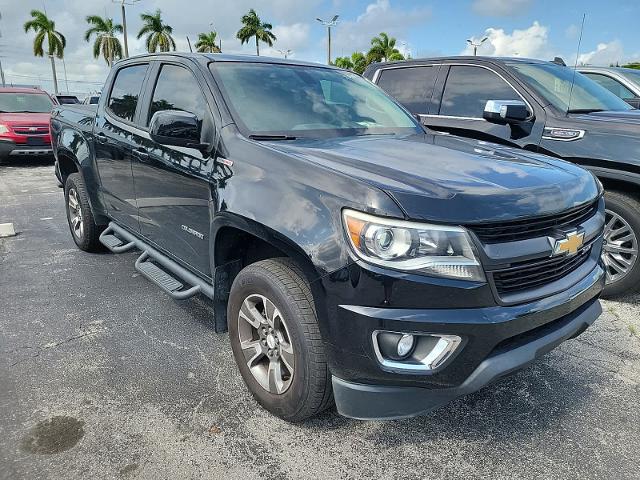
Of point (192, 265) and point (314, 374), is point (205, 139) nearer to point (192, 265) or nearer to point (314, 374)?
point (192, 265)

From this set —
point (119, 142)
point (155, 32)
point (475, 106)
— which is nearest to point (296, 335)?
point (119, 142)

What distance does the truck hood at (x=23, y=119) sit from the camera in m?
11.6

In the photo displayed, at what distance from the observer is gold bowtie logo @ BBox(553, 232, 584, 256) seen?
2258mm

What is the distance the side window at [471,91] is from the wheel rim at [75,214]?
12.5 feet

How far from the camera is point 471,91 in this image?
5.06 m

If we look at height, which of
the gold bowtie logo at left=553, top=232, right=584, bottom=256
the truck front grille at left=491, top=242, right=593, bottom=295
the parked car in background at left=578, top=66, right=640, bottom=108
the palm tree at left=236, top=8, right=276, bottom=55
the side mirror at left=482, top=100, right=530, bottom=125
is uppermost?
the palm tree at left=236, top=8, right=276, bottom=55

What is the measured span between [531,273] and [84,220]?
433 cm

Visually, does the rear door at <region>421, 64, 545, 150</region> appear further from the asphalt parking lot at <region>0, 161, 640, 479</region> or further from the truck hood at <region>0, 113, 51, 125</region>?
the truck hood at <region>0, 113, 51, 125</region>

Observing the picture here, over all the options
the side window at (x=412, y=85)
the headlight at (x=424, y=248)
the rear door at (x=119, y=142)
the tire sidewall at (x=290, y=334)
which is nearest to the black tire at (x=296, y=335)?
the tire sidewall at (x=290, y=334)

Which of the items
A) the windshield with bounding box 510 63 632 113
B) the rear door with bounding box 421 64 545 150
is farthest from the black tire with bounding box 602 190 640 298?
the windshield with bounding box 510 63 632 113

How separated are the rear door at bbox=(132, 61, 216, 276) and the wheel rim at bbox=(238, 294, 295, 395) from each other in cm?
54

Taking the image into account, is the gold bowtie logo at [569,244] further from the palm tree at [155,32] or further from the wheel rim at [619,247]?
the palm tree at [155,32]

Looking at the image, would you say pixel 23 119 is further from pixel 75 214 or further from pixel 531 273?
pixel 531 273

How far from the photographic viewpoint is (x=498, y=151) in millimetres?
2910
